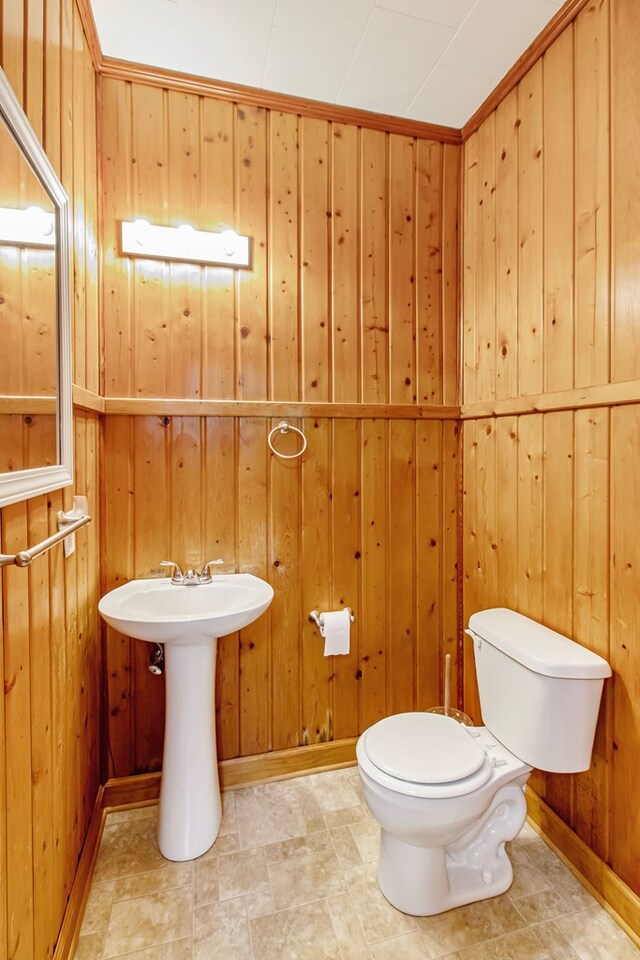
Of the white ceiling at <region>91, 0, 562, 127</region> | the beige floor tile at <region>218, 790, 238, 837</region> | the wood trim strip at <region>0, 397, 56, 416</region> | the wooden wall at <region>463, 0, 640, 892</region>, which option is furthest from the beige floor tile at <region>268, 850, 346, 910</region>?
the white ceiling at <region>91, 0, 562, 127</region>

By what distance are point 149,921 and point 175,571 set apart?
101 cm

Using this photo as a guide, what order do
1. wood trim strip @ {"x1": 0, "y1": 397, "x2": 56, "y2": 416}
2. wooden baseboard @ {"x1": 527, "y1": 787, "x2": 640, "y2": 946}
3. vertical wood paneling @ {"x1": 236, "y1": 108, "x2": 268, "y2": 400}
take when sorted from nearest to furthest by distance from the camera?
wood trim strip @ {"x1": 0, "y1": 397, "x2": 56, "y2": 416} < wooden baseboard @ {"x1": 527, "y1": 787, "x2": 640, "y2": 946} < vertical wood paneling @ {"x1": 236, "y1": 108, "x2": 268, "y2": 400}

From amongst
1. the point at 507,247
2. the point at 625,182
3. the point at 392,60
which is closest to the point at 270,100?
the point at 392,60

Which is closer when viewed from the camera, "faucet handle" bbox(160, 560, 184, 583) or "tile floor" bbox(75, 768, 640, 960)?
"tile floor" bbox(75, 768, 640, 960)

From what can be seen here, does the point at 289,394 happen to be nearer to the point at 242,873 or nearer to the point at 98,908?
the point at 242,873

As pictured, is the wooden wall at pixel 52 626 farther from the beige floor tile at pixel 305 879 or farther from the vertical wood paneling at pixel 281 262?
the beige floor tile at pixel 305 879

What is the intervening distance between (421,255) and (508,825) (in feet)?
7.04

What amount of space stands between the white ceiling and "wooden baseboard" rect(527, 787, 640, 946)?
2652 millimetres

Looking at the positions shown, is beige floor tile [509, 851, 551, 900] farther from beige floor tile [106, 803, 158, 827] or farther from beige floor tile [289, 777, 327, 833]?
beige floor tile [106, 803, 158, 827]

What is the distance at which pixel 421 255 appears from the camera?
205cm

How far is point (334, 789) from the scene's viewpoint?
73.7 inches

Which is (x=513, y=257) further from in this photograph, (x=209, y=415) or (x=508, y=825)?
(x=508, y=825)

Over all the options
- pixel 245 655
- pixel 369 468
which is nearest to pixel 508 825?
pixel 245 655

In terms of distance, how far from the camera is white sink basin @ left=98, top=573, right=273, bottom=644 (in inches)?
53.3
